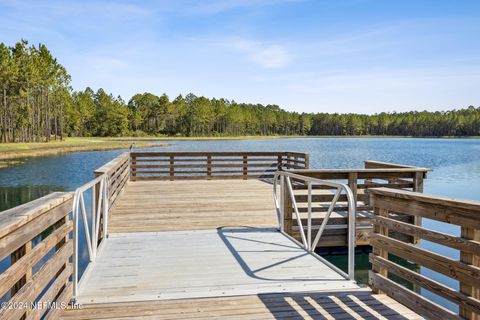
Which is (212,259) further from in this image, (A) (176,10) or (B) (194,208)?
(A) (176,10)

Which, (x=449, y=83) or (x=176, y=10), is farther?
(x=449, y=83)

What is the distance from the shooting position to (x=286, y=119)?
130000mm

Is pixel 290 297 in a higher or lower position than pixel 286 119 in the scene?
lower

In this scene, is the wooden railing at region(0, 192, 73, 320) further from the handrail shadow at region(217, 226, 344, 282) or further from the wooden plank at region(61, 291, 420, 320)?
the handrail shadow at region(217, 226, 344, 282)

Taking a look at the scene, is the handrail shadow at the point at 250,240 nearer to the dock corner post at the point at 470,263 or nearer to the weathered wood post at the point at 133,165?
the dock corner post at the point at 470,263

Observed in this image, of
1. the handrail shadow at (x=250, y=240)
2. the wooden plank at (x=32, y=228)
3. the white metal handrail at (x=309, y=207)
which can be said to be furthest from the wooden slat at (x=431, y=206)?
the wooden plank at (x=32, y=228)

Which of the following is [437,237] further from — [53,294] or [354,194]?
[354,194]

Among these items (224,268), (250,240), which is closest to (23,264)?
(224,268)

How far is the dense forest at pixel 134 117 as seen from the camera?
4666cm

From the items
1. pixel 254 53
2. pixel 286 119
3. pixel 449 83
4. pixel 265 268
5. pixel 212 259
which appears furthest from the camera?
pixel 286 119

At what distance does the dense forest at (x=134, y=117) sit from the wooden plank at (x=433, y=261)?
4688cm

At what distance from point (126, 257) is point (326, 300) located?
2.63 m

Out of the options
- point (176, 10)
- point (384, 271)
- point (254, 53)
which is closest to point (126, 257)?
point (384, 271)

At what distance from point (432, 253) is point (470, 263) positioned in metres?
0.40
